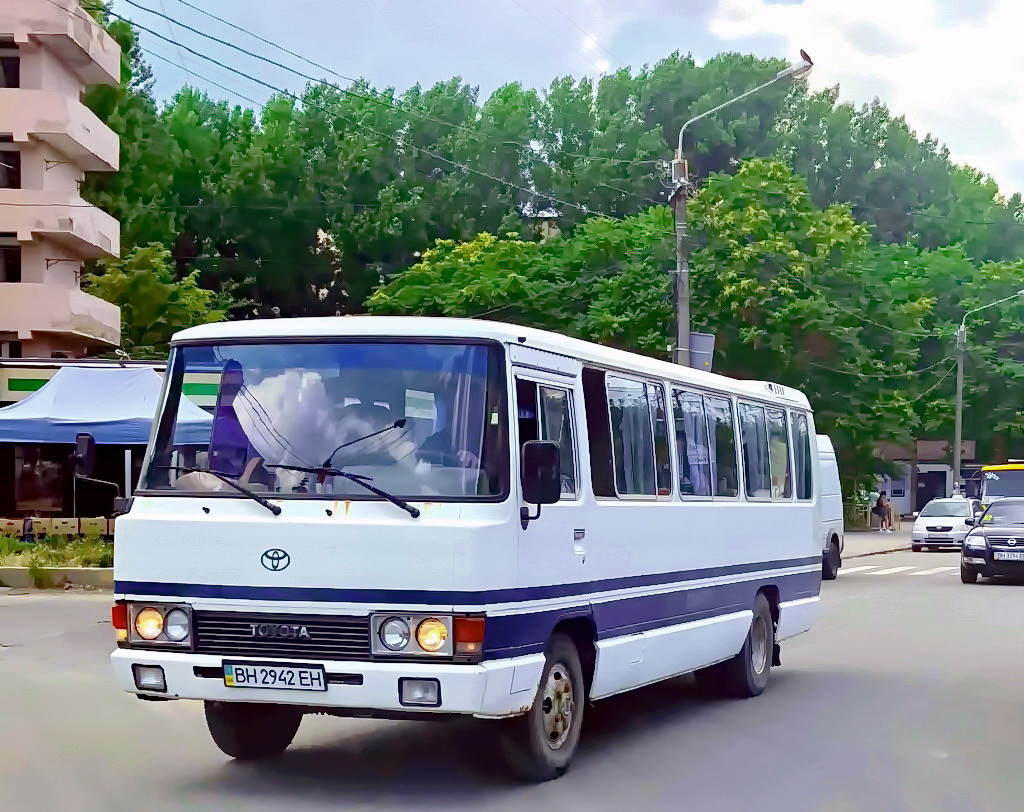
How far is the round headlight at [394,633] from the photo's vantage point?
334 inches

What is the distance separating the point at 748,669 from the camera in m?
13.4

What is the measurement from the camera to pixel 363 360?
357 inches

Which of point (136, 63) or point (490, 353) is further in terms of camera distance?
point (136, 63)

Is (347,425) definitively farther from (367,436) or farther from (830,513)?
(830,513)

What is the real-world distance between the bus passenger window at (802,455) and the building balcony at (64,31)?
1406 inches

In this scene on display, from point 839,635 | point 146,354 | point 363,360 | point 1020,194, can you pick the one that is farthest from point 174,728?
point 1020,194

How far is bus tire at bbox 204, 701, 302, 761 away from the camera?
9617 mm

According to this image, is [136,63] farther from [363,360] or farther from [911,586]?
[363,360]

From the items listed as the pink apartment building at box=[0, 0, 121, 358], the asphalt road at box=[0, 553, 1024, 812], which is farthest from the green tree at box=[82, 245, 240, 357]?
the asphalt road at box=[0, 553, 1024, 812]

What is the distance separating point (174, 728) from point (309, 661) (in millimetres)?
3216

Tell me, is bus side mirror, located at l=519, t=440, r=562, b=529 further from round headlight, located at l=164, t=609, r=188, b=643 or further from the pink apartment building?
the pink apartment building

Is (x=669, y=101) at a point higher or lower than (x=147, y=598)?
higher

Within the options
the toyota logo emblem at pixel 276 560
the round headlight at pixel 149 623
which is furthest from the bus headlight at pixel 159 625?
the toyota logo emblem at pixel 276 560

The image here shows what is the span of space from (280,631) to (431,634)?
30.3 inches
